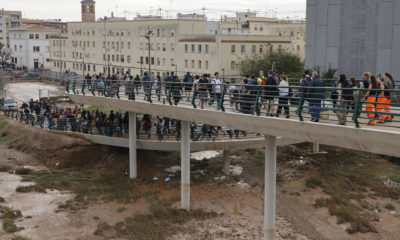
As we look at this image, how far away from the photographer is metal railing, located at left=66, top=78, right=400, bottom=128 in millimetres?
13674

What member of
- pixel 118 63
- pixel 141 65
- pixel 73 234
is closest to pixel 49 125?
pixel 73 234

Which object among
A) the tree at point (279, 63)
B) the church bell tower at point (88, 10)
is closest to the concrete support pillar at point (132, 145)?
the tree at point (279, 63)

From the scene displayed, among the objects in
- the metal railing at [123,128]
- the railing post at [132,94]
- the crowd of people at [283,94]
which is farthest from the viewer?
the metal railing at [123,128]

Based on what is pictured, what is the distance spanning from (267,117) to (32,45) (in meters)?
103

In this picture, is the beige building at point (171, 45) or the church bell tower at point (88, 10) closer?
the beige building at point (171, 45)

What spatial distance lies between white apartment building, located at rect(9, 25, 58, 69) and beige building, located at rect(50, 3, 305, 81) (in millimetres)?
24547

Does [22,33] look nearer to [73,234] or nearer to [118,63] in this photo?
[118,63]

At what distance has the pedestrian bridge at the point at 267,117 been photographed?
13.0 metres

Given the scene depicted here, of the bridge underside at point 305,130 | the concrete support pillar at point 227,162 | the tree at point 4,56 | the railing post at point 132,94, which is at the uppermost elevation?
the tree at point 4,56

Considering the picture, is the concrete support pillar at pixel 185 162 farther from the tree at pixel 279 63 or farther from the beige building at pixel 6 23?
the beige building at pixel 6 23

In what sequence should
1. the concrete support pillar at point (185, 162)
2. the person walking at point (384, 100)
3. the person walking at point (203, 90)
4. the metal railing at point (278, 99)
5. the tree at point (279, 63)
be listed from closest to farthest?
1. the person walking at point (384, 100)
2. the metal railing at point (278, 99)
3. the person walking at point (203, 90)
4. the concrete support pillar at point (185, 162)
5. the tree at point (279, 63)

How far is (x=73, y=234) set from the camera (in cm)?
2141

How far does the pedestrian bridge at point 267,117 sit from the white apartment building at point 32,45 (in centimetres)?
8704

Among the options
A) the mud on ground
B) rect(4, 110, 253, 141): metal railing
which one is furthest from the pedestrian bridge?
the mud on ground
